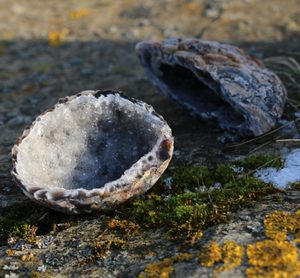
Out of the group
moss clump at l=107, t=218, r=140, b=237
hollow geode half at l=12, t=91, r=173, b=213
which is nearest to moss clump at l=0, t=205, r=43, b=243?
hollow geode half at l=12, t=91, r=173, b=213

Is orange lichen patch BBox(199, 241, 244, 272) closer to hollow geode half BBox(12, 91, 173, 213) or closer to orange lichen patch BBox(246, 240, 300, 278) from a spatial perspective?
orange lichen patch BBox(246, 240, 300, 278)

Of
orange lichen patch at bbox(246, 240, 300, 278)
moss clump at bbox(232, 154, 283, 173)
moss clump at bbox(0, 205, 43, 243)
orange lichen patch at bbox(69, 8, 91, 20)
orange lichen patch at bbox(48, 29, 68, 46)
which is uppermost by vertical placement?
orange lichen patch at bbox(246, 240, 300, 278)

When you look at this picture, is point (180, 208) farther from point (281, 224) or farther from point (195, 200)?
point (281, 224)

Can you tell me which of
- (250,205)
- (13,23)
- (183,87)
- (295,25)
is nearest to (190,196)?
(250,205)

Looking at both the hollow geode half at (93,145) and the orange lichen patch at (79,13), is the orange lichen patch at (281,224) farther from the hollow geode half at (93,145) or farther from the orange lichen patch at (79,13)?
the orange lichen patch at (79,13)

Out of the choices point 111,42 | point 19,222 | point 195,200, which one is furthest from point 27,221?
point 111,42

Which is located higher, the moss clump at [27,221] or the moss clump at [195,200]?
the moss clump at [195,200]

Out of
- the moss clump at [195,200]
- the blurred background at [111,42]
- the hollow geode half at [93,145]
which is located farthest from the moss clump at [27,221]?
the blurred background at [111,42]

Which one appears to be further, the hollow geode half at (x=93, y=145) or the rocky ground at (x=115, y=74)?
the hollow geode half at (x=93, y=145)
